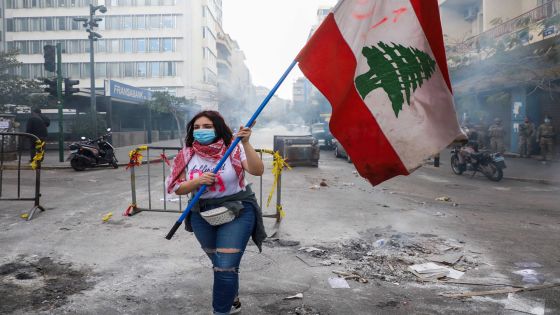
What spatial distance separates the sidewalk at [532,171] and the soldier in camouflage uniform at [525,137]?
0.75 metres

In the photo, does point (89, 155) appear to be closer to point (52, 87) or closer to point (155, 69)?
point (52, 87)

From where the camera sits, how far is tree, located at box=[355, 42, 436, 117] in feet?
9.92

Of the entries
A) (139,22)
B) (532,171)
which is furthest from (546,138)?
(139,22)

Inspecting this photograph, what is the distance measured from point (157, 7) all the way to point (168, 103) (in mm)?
30070

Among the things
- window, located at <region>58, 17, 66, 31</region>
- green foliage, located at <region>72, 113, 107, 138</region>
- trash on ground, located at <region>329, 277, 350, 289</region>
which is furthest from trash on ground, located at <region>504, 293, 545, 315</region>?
window, located at <region>58, 17, 66, 31</region>

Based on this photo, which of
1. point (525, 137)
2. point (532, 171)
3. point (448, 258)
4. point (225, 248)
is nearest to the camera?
point (225, 248)

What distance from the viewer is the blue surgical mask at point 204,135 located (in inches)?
123

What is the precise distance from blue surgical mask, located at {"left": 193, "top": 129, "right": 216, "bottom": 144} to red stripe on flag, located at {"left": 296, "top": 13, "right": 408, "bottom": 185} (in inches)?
31.0

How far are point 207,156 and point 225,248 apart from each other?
0.65 metres

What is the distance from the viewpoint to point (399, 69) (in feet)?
9.93

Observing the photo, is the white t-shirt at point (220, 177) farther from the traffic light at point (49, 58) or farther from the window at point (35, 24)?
the window at point (35, 24)

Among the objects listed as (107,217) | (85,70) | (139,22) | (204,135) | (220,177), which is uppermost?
(139,22)

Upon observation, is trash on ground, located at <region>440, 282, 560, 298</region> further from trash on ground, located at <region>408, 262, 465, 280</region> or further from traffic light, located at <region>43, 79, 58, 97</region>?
traffic light, located at <region>43, 79, 58, 97</region>

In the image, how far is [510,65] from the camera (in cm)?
1501
